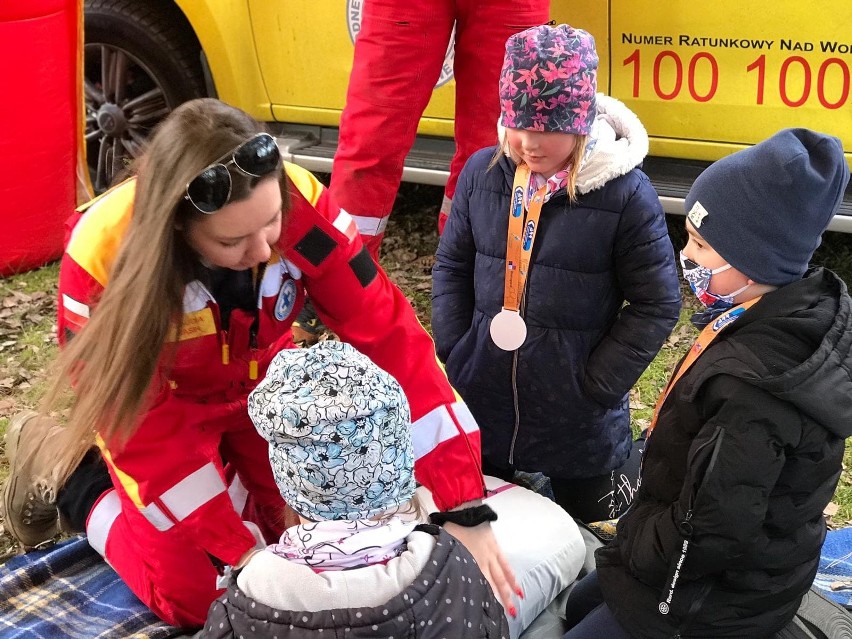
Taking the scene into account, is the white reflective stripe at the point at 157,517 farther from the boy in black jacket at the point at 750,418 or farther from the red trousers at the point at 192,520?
the boy in black jacket at the point at 750,418

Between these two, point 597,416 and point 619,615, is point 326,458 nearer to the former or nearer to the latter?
point 619,615

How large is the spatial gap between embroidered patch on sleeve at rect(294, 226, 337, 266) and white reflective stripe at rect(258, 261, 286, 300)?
73 mm

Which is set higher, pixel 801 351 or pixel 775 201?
pixel 775 201

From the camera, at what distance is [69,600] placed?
8.47ft

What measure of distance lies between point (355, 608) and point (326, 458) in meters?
0.23

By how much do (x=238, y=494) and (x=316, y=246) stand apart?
79 centimetres

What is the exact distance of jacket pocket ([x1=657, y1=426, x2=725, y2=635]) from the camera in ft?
5.93

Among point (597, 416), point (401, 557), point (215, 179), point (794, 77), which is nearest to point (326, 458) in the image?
point (401, 557)

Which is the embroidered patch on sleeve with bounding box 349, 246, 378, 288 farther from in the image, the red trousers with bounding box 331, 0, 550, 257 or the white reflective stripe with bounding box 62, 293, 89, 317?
the red trousers with bounding box 331, 0, 550, 257

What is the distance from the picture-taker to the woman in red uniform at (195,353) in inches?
77.1

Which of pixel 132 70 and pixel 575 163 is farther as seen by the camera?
pixel 132 70

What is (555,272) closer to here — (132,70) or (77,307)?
(77,307)

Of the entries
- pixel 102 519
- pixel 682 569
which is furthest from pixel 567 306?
pixel 102 519

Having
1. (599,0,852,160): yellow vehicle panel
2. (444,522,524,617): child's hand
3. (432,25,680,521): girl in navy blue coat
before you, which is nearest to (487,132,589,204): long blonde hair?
(432,25,680,521): girl in navy blue coat
